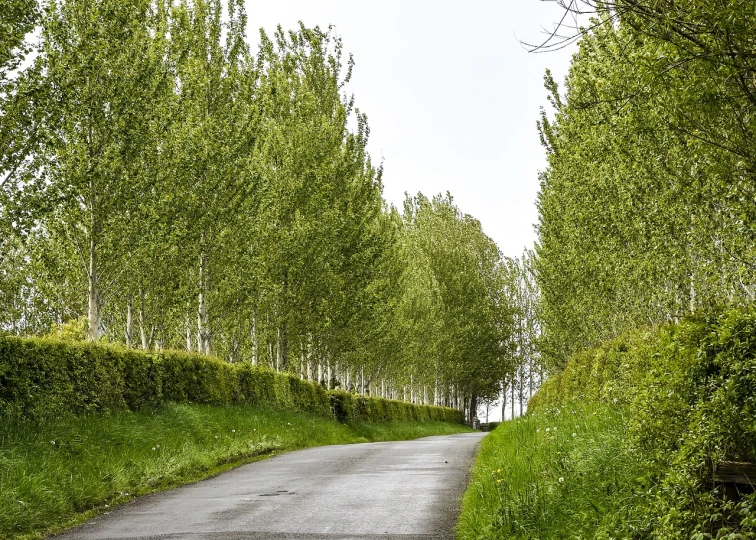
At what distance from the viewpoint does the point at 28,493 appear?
373 inches

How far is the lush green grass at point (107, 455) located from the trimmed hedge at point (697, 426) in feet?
22.2

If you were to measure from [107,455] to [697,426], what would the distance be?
10019 millimetres

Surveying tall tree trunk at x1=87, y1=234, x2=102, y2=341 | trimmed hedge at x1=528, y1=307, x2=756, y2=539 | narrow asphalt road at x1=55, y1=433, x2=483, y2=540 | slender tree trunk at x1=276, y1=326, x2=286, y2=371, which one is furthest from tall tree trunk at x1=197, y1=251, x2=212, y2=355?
trimmed hedge at x1=528, y1=307, x2=756, y2=539

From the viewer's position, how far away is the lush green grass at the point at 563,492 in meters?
6.58

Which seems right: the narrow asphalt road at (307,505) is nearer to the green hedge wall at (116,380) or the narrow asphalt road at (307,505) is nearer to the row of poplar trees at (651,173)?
the green hedge wall at (116,380)

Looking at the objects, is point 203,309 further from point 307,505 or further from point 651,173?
point 307,505

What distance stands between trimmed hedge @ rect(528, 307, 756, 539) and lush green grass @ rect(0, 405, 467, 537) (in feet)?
22.2

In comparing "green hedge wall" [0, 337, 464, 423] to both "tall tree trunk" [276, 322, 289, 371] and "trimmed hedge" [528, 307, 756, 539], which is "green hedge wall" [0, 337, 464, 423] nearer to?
"tall tree trunk" [276, 322, 289, 371]

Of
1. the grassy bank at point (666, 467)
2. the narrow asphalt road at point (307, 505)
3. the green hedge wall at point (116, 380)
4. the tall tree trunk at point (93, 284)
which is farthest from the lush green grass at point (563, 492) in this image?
the tall tree trunk at point (93, 284)

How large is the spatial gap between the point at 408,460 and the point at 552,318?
19.7 meters

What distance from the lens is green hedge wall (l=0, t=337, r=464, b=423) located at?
11781 mm

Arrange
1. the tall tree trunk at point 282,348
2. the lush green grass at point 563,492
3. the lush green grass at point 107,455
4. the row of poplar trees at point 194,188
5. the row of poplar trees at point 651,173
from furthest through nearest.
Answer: the tall tree trunk at point 282,348 → the row of poplar trees at point 194,188 → the lush green grass at point 107,455 → the lush green grass at point 563,492 → the row of poplar trees at point 651,173

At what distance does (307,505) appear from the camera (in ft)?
32.7

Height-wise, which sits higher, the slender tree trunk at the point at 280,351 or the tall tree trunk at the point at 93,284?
the tall tree trunk at the point at 93,284
